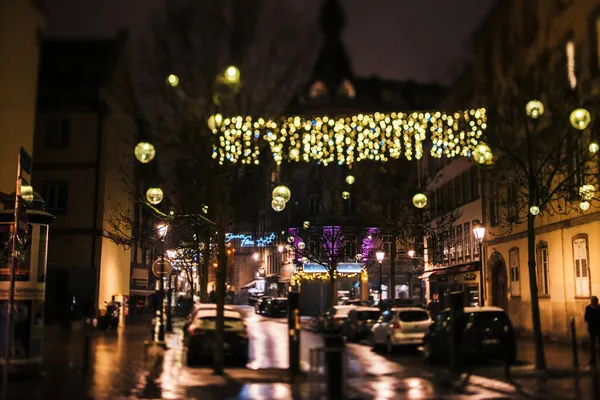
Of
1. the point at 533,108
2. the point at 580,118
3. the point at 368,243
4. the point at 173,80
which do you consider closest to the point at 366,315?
the point at 533,108

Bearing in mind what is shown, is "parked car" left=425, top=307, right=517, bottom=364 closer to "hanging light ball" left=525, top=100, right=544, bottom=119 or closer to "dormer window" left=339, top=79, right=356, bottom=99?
"hanging light ball" left=525, top=100, right=544, bottom=119

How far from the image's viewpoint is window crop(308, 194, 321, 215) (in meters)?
64.4

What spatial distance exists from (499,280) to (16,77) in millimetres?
24911

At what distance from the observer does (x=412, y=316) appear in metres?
24.1

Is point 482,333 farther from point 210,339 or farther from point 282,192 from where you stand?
point 210,339

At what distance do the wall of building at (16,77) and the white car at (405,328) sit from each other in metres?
13.3

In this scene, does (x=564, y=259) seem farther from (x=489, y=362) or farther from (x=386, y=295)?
(x=386, y=295)

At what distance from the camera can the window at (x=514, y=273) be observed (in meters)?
32.3

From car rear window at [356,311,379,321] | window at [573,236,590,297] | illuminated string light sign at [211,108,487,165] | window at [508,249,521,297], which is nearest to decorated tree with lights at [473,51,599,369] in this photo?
window at [573,236,590,297]

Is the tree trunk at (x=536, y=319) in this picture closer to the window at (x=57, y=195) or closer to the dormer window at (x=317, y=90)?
the window at (x=57, y=195)

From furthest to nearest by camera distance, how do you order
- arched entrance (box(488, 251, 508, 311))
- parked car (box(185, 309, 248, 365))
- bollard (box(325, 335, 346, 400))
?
arched entrance (box(488, 251, 508, 311)), parked car (box(185, 309, 248, 365)), bollard (box(325, 335, 346, 400))

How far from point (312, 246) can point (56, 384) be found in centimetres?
3232

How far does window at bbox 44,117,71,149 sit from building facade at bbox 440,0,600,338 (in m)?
21.9

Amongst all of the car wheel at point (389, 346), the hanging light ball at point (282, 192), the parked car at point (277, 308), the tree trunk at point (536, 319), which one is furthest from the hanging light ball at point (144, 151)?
the parked car at point (277, 308)
